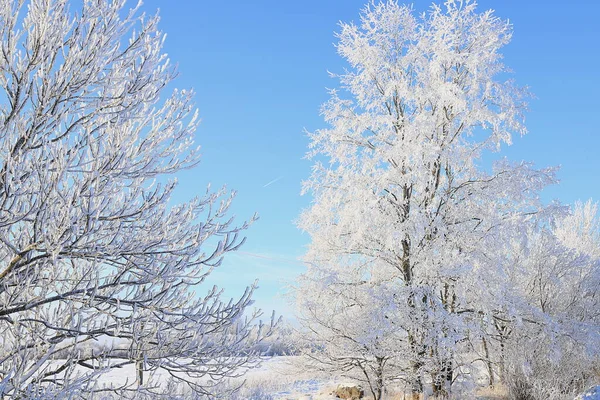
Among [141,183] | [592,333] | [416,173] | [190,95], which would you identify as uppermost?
[416,173]

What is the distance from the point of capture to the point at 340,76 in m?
11.9

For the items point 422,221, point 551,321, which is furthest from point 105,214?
point 551,321

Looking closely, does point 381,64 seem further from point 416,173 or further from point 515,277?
point 515,277

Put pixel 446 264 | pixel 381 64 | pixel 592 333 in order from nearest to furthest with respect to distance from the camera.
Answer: pixel 446 264, pixel 592 333, pixel 381 64

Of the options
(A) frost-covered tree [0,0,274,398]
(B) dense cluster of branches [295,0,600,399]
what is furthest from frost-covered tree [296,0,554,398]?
(A) frost-covered tree [0,0,274,398]

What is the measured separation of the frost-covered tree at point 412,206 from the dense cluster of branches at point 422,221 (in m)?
0.03

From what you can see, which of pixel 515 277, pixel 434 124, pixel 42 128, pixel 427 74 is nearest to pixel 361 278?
pixel 434 124

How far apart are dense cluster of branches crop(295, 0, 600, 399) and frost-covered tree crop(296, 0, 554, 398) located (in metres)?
0.03

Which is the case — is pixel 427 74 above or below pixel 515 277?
above

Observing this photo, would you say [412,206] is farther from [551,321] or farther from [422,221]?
Answer: [551,321]

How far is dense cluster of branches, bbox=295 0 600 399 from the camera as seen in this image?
977cm

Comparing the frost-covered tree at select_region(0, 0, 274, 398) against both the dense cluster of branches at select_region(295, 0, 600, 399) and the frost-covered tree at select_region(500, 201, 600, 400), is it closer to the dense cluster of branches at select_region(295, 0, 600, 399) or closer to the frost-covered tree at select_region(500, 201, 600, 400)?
the dense cluster of branches at select_region(295, 0, 600, 399)

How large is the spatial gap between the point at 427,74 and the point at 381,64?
1.16m

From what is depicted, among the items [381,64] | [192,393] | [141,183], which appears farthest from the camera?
[381,64]
